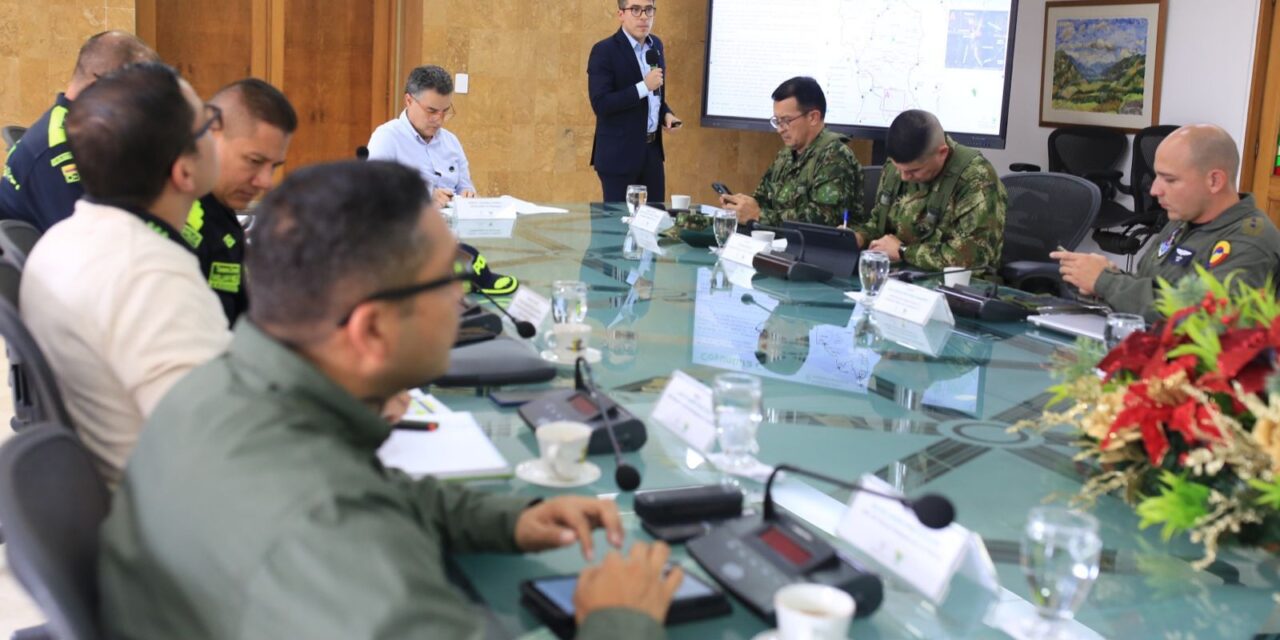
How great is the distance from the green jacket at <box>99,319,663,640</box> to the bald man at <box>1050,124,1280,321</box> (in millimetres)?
2272

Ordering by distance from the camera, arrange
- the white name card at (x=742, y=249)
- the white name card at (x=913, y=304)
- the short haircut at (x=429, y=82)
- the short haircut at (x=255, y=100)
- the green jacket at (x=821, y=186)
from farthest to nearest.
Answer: the short haircut at (x=429, y=82)
the green jacket at (x=821, y=186)
the white name card at (x=742, y=249)
the white name card at (x=913, y=304)
the short haircut at (x=255, y=100)

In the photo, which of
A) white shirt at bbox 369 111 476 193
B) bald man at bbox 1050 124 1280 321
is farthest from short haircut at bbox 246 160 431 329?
white shirt at bbox 369 111 476 193

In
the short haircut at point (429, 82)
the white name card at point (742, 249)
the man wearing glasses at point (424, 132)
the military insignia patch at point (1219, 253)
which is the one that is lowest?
the white name card at point (742, 249)

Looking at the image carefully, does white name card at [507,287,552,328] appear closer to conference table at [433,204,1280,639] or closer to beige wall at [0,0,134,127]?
conference table at [433,204,1280,639]

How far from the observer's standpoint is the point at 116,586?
1.04 m

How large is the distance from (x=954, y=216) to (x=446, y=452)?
2.65 metres

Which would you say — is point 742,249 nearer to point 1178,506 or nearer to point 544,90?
point 1178,506

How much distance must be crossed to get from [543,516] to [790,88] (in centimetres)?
354

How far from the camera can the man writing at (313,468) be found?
873mm

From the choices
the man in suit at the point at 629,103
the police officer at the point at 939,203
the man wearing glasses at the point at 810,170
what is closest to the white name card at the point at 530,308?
the police officer at the point at 939,203

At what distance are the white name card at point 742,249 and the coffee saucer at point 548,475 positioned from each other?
6.30 ft

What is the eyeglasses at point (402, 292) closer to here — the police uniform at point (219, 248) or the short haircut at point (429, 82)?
the police uniform at point (219, 248)

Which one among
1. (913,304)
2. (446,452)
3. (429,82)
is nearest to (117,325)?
(446,452)

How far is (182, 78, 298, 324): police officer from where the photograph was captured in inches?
89.9
